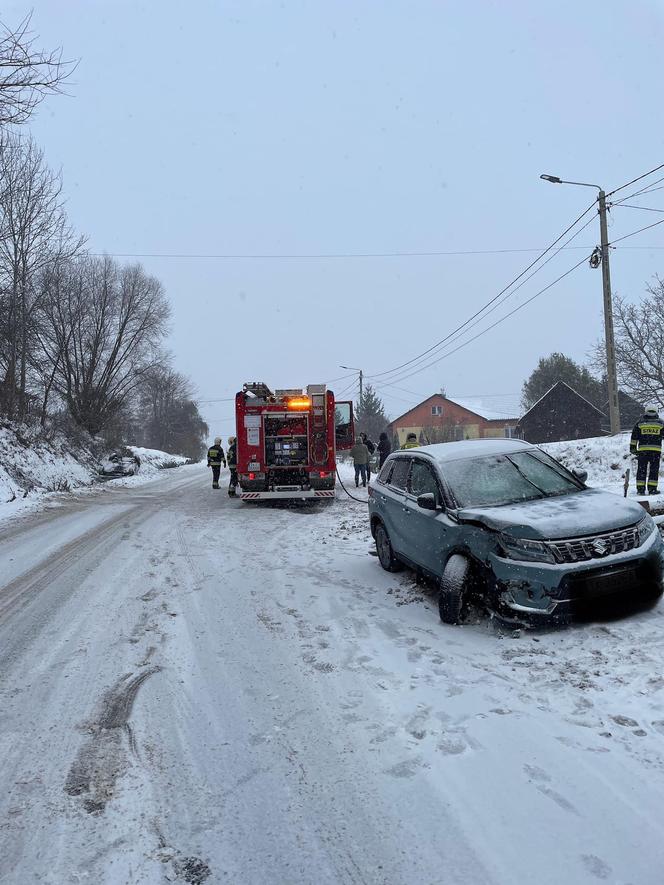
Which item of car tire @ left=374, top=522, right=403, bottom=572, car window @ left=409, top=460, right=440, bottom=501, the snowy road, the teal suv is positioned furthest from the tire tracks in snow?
car tire @ left=374, top=522, right=403, bottom=572

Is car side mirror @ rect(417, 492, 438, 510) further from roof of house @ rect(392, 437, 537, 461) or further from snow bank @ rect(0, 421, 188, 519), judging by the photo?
snow bank @ rect(0, 421, 188, 519)

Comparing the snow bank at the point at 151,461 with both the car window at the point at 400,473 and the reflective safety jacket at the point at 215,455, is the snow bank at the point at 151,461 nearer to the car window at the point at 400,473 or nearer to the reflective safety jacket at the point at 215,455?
the reflective safety jacket at the point at 215,455

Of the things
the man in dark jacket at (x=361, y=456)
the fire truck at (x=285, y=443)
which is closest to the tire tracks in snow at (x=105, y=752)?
the fire truck at (x=285, y=443)

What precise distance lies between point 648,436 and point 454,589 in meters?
7.90

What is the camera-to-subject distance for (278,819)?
2645 mm

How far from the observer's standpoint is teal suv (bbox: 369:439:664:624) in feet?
14.9

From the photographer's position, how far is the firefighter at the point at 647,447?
1098cm

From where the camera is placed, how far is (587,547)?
4586mm

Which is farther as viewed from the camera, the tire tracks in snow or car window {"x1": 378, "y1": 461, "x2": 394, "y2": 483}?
car window {"x1": 378, "y1": 461, "x2": 394, "y2": 483}

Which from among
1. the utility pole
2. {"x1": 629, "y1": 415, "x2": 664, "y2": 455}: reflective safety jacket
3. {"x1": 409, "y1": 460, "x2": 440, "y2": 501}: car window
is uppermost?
the utility pole

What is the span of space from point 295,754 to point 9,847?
4.39 feet

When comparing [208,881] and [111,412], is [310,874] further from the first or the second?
[111,412]

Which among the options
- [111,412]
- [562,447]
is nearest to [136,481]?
[111,412]

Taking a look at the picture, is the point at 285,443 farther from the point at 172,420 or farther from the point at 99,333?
the point at 172,420
